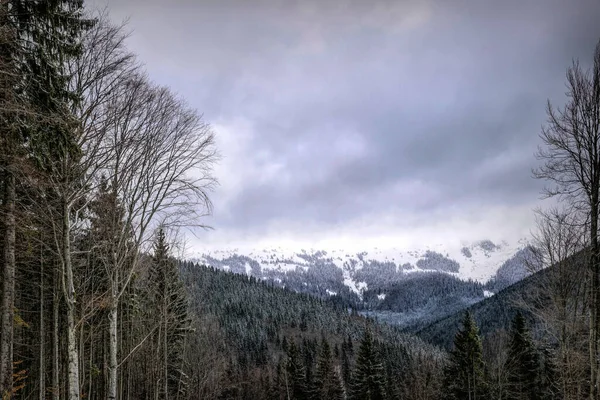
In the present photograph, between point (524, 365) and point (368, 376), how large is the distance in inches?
584

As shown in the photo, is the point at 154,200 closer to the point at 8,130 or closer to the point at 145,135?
the point at 145,135

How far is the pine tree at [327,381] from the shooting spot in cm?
4841

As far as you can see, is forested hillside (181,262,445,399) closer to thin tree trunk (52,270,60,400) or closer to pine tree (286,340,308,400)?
pine tree (286,340,308,400)

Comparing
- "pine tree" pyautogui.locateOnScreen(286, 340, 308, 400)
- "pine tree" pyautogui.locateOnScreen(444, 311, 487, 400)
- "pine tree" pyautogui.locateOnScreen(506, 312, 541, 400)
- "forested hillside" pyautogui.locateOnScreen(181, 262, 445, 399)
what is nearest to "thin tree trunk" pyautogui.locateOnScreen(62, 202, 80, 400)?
"forested hillside" pyautogui.locateOnScreen(181, 262, 445, 399)

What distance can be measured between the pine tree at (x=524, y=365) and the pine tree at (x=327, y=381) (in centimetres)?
2131

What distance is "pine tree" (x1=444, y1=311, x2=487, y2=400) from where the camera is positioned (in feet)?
115

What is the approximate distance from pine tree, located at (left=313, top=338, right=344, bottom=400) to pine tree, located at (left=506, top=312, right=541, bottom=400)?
2131cm

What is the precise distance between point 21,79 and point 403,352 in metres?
109

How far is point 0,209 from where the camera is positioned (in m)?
8.74

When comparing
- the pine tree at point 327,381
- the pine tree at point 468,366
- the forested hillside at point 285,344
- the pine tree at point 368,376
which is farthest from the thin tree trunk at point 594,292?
the pine tree at point 327,381

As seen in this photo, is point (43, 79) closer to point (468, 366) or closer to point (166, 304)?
point (166, 304)

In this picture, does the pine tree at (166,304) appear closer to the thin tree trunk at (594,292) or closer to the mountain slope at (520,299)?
the thin tree trunk at (594,292)

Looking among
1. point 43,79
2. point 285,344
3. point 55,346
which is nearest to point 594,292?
point 43,79

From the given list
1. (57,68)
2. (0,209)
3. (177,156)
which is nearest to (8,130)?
(57,68)
